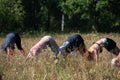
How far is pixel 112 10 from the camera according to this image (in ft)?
175

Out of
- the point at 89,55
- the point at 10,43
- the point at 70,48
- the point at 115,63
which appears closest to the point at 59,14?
the point at 10,43

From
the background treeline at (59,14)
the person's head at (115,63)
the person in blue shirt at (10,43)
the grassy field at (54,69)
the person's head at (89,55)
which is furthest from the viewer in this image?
the background treeline at (59,14)

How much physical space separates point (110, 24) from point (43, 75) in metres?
54.3

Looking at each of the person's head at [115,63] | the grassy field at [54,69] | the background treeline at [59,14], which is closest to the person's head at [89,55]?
the grassy field at [54,69]

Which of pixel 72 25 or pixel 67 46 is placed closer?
pixel 67 46

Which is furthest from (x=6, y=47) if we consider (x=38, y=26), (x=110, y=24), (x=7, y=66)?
(x=38, y=26)

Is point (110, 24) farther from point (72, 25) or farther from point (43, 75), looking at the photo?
point (43, 75)

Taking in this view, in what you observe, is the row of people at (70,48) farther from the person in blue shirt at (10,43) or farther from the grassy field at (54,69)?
the grassy field at (54,69)

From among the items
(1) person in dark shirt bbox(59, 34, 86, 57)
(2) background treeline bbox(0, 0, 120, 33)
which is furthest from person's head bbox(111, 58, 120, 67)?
(2) background treeline bbox(0, 0, 120, 33)

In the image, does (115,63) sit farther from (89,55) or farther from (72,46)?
(72,46)

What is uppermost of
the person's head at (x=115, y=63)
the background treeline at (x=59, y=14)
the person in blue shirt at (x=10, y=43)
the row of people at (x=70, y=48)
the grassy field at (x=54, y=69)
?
the grassy field at (x=54, y=69)

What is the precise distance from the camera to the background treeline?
51.4 meters

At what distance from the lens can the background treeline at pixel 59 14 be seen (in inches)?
2023

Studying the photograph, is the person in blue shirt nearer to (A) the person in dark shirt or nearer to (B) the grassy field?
(A) the person in dark shirt
